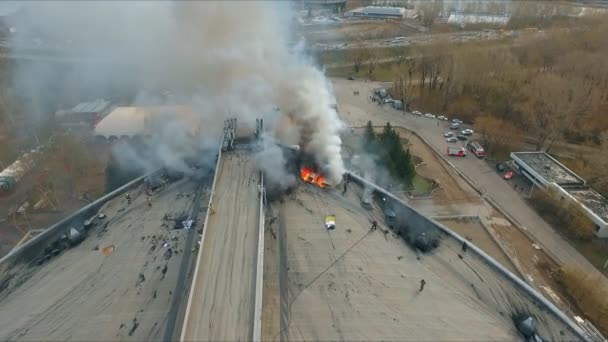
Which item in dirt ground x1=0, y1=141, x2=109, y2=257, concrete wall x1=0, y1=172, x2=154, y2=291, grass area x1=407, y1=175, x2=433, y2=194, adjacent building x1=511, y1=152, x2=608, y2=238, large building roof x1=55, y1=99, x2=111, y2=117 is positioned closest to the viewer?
concrete wall x1=0, y1=172, x2=154, y2=291

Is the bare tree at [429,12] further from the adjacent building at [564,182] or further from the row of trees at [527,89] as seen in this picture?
the adjacent building at [564,182]

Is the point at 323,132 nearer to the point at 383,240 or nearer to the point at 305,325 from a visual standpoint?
the point at 383,240

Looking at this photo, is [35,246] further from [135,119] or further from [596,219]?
[596,219]

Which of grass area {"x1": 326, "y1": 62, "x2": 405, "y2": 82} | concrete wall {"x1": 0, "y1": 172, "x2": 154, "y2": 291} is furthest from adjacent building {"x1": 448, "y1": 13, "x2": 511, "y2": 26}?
concrete wall {"x1": 0, "y1": 172, "x2": 154, "y2": 291}

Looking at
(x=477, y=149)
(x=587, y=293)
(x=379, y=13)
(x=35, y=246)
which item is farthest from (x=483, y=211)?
(x=379, y=13)

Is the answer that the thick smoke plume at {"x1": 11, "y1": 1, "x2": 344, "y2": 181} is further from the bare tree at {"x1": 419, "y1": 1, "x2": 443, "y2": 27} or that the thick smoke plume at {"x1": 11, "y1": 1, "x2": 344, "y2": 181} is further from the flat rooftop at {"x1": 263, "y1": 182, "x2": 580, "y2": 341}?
the bare tree at {"x1": 419, "y1": 1, "x2": 443, "y2": 27}

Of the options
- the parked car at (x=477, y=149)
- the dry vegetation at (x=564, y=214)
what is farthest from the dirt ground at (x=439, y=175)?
the dry vegetation at (x=564, y=214)

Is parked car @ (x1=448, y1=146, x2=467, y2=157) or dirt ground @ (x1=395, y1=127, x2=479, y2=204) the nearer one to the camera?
dirt ground @ (x1=395, y1=127, x2=479, y2=204)
